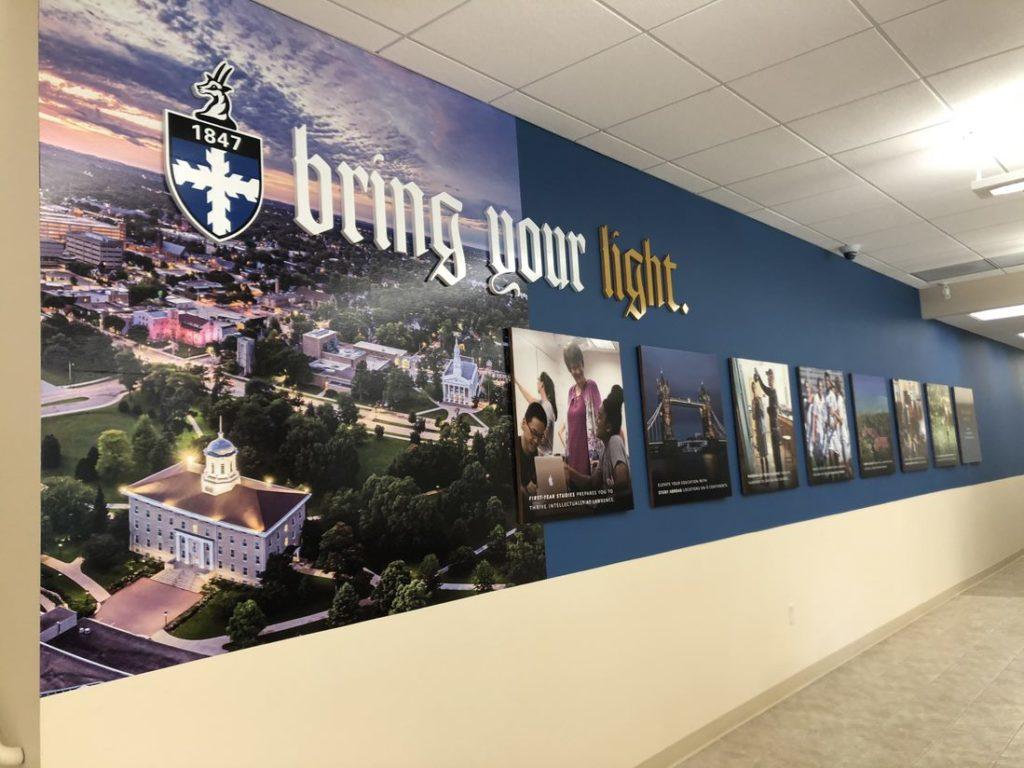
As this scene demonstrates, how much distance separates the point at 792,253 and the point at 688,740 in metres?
3.34

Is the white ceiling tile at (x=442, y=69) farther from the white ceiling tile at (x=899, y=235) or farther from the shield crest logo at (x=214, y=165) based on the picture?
the white ceiling tile at (x=899, y=235)

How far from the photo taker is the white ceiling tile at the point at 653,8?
101 inches

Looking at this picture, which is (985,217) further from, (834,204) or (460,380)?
(460,380)

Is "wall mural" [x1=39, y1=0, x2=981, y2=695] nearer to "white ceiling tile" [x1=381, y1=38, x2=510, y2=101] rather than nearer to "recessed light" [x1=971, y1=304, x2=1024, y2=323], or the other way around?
"white ceiling tile" [x1=381, y1=38, x2=510, y2=101]

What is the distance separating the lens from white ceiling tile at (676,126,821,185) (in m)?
3.75

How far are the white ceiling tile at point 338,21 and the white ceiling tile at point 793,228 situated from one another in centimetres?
296

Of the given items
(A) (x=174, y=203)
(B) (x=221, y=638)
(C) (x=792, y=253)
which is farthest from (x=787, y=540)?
(A) (x=174, y=203)

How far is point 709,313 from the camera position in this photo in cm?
439

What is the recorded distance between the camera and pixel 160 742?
76.3 inches

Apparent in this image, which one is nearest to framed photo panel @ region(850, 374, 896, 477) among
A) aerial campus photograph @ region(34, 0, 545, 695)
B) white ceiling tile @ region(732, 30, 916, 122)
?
white ceiling tile @ region(732, 30, 916, 122)

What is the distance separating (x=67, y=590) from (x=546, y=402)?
193 centimetres

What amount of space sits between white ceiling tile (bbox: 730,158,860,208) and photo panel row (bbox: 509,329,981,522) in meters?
1.01

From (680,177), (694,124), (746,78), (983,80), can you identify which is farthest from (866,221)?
(746,78)

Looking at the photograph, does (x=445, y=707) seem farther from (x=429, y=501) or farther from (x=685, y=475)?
(x=685, y=475)
